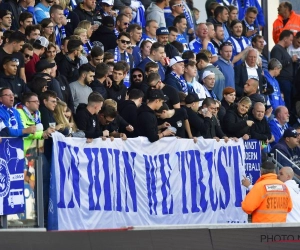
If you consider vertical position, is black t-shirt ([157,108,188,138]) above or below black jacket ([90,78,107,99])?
below

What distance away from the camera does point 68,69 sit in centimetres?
1786

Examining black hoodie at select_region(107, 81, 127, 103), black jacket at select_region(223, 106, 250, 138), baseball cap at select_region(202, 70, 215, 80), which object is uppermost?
baseball cap at select_region(202, 70, 215, 80)

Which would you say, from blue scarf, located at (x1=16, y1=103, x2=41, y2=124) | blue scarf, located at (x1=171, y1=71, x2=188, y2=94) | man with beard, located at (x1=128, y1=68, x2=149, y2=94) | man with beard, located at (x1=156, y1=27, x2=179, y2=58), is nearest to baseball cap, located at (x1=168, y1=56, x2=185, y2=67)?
blue scarf, located at (x1=171, y1=71, x2=188, y2=94)

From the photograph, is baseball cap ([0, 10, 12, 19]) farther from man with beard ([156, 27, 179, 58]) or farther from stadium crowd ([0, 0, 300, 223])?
man with beard ([156, 27, 179, 58])

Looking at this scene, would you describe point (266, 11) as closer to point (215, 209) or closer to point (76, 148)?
point (215, 209)

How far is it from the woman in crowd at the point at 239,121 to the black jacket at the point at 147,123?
258cm

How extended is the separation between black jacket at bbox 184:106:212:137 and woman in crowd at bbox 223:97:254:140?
0.77 m

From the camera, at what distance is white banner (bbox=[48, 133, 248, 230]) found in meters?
15.6

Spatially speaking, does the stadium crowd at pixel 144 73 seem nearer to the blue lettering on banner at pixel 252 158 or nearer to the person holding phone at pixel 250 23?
the person holding phone at pixel 250 23

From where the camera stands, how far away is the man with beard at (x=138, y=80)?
1853 cm

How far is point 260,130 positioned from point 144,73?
255 cm

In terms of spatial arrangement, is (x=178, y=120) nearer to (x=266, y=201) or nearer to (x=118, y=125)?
(x=118, y=125)

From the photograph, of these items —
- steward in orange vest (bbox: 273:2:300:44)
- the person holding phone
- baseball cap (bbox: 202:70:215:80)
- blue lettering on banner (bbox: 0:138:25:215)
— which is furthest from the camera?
steward in orange vest (bbox: 273:2:300:44)

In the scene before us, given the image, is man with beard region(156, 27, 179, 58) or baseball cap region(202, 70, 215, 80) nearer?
baseball cap region(202, 70, 215, 80)
